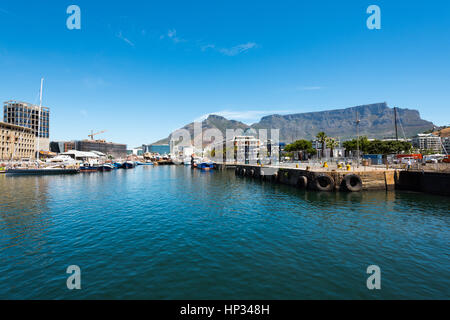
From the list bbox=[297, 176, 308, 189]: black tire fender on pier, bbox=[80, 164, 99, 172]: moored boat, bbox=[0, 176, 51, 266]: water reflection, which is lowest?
Answer: bbox=[0, 176, 51, 266]: water reflection

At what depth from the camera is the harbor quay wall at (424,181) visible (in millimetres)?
29109

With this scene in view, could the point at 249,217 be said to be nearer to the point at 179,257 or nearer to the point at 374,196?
the point at 179,257

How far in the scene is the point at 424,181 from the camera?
31688 mm

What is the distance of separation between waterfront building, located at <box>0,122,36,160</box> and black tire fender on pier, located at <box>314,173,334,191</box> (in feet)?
495

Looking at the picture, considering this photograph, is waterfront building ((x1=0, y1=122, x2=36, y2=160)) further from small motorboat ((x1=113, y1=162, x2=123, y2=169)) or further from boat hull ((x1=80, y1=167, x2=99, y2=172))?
boat hull ((x1=80, y1=167, x2=99, y2=172))

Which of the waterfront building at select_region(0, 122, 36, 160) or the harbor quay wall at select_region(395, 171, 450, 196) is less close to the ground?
the waterfront building at select_region(0, 122, 36, 160)

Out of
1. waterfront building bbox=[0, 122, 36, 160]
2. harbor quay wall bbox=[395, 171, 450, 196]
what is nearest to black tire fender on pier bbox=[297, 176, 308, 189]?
harbor quay wall bbox=[395, 171, 450, 196]

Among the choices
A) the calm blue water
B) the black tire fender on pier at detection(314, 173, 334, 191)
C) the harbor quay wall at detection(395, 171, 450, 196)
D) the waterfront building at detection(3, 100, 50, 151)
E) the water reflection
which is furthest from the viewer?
the waterfront building at detection(3, 100, 50, 151)

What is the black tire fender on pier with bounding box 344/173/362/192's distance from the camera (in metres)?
32.4

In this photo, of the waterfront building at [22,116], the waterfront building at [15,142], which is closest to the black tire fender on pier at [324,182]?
the waterfront building at [15,142]

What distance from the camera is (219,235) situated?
15344mm

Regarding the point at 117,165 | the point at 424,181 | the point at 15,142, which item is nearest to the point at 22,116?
the point at 15,142
